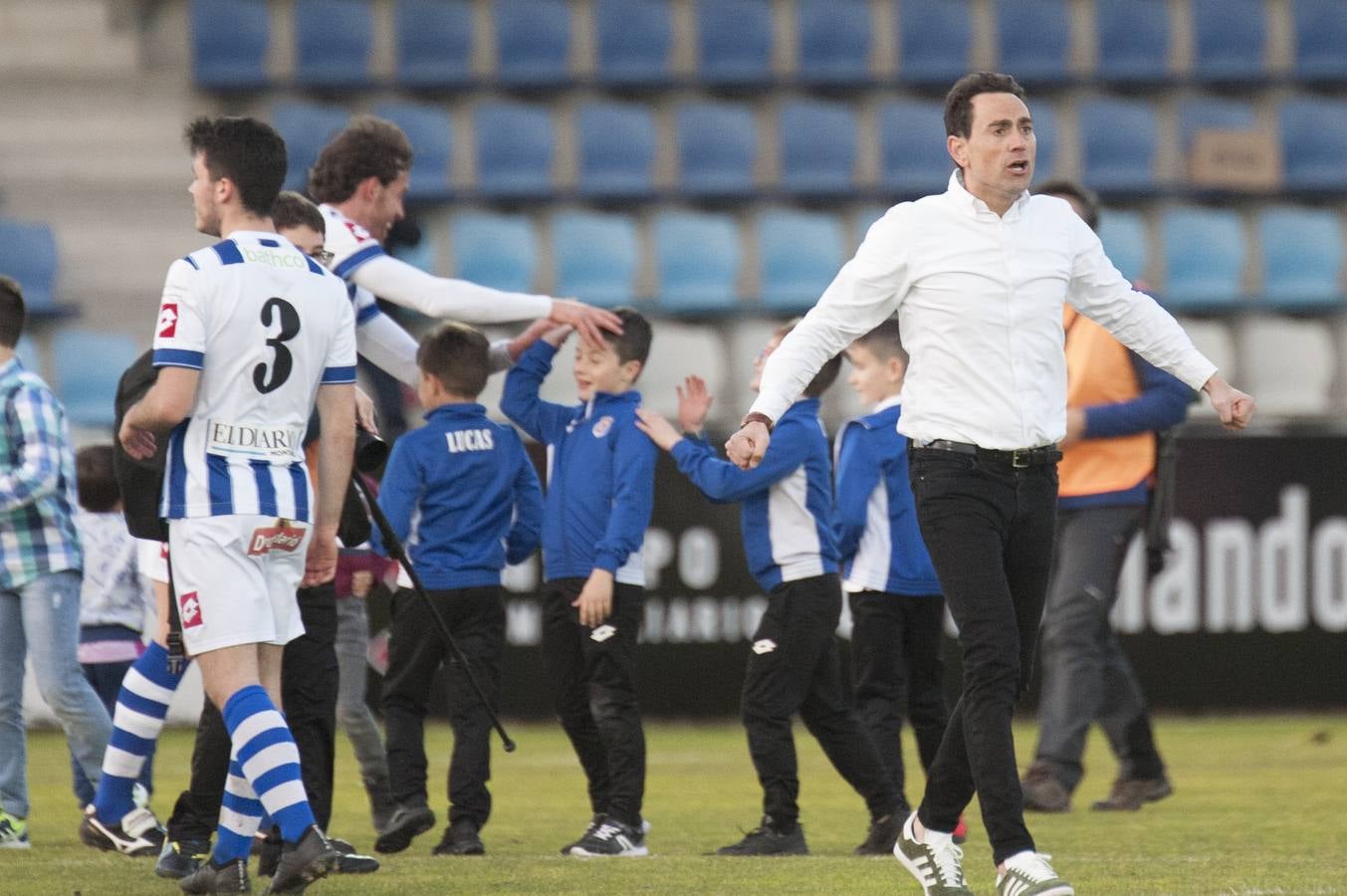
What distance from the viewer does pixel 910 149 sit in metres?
15.8

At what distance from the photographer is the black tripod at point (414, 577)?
555 cm

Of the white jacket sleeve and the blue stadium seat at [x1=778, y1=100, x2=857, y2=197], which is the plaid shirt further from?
the blue stadium seat at [x1=778, y1=100, x2=857, y2=197]

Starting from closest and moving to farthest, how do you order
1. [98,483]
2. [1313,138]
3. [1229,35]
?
[98,483]
[1313,138]
[1229,35]

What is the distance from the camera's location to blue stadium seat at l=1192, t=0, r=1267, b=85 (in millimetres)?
16391

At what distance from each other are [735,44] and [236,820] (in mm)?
12084

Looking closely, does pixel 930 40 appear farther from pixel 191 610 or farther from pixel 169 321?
pixel 191 610

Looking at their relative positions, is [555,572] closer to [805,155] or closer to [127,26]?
[805,155]

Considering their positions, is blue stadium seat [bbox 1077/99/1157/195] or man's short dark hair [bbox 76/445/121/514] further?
blue stadium seat [bbox 1077/99/1157/195]

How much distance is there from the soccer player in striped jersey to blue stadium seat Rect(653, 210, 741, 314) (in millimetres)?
9899

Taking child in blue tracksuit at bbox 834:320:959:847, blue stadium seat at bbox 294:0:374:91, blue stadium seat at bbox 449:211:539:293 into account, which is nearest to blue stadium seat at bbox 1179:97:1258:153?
blue stadium seat at bbox 449:211:539:293

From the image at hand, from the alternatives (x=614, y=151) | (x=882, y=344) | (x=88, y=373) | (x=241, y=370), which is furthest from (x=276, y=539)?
(x=614, y=151)

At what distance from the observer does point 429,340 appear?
6.50 m

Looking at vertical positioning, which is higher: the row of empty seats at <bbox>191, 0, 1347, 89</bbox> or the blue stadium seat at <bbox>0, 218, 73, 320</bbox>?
the row of empty seats at <bbox>191, 0, 1347, 89</bbox>

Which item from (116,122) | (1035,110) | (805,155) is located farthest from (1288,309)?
Answer: (116,122)
